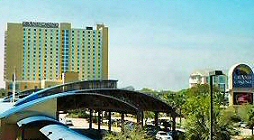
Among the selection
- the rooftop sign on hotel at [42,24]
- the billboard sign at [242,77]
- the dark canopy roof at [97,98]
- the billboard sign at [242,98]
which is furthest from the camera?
the rooftop sign on hotel at [42,24]

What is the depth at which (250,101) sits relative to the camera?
74750mm

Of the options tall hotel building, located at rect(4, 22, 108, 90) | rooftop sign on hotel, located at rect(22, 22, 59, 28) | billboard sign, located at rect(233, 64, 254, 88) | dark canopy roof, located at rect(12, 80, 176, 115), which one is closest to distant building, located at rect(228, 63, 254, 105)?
billboard sign, located at rect(233, 64, 254, 88)

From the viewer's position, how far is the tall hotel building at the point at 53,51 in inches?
4966

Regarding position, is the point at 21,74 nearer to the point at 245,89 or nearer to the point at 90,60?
the point at 90,60

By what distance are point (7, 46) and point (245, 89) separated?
71068 mm

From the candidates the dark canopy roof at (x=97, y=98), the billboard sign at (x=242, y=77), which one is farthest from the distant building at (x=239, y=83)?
the dark canopy roof at (x=97, y=98)

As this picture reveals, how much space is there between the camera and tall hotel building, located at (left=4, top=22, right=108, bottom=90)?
4966 inches

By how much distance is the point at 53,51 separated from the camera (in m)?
133

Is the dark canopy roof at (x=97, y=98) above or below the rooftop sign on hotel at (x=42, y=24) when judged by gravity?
below

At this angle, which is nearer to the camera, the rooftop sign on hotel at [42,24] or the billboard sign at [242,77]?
the billboard sign at [242,77]

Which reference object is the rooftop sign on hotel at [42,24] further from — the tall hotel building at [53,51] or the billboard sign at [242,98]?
the billboard sign at [242,98]

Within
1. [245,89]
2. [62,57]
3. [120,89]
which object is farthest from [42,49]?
[120,89]

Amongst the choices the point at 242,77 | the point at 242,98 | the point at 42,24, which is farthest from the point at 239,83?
the point at 42,24

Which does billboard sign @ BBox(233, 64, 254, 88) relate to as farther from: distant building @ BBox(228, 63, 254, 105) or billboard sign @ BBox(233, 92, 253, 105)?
billboard sign @ BBox(233, 92, 253, 105)
